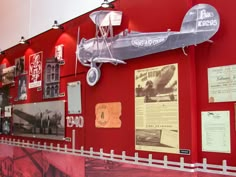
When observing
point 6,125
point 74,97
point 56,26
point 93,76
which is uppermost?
point 56,26

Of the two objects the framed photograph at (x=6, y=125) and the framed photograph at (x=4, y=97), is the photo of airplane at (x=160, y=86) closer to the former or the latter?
the framed photograph at (x=6, y=125)

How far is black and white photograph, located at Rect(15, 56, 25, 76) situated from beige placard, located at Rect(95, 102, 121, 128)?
2.30m

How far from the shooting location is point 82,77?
4.25 metres

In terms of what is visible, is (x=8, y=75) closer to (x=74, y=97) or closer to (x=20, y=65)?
(x=20, y=65)

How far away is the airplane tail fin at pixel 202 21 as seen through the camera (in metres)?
2.70

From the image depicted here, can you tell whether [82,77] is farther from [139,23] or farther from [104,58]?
[139,23]

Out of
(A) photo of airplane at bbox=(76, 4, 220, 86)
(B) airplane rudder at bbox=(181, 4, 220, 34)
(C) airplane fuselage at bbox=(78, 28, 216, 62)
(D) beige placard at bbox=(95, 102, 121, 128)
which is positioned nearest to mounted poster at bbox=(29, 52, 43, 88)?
(A) photo of airplane at bbox=(76, 4, 220, 86)

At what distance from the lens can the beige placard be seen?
3.67 meters

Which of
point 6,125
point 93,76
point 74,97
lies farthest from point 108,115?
point 6,125

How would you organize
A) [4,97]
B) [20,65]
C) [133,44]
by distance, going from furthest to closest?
[4,97] < [20,65] < [133,44]

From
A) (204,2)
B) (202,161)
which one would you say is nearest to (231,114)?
(202,161)

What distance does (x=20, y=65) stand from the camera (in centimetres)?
584

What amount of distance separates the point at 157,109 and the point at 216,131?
2.09 feet

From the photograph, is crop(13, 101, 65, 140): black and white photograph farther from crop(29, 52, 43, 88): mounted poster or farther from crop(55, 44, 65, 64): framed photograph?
crop(55, 44, 65, 64): framed photograph
